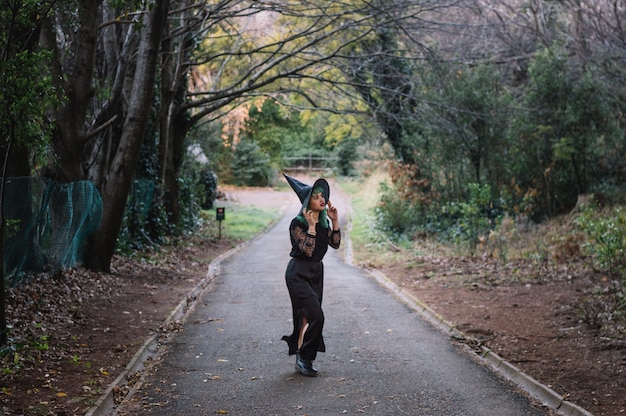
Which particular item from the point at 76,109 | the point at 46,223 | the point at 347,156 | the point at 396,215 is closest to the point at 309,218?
the point at 46,223

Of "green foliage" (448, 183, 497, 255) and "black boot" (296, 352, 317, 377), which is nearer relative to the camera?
"black boot" (296, 352, 317, 377)

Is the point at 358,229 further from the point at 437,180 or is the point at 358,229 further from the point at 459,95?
the point at 459,95

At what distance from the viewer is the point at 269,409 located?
705 cm

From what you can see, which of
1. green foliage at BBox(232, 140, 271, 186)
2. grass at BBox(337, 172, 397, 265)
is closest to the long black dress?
grass at BBox(337, 172, 397, 265)

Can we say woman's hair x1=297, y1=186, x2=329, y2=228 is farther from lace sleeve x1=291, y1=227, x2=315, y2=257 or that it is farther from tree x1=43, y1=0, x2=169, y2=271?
tree x1=43, y1=0, x2=169, y2=271

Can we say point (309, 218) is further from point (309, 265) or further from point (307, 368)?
point (307, 368)

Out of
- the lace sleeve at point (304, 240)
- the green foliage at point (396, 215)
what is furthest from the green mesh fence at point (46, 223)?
the green foliage at point (396, 215)

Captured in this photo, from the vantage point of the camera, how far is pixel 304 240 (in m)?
8.38

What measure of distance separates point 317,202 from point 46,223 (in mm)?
6377

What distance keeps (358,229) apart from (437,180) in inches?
270

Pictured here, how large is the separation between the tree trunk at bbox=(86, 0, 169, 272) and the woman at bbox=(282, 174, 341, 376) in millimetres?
7934

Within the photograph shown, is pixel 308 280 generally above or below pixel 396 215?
above

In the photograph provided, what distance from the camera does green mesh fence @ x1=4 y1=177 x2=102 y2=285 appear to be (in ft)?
36.6

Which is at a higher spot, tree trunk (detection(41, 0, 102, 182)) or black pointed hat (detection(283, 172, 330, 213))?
tree trunk (detection(41, 0, 102, 182))
